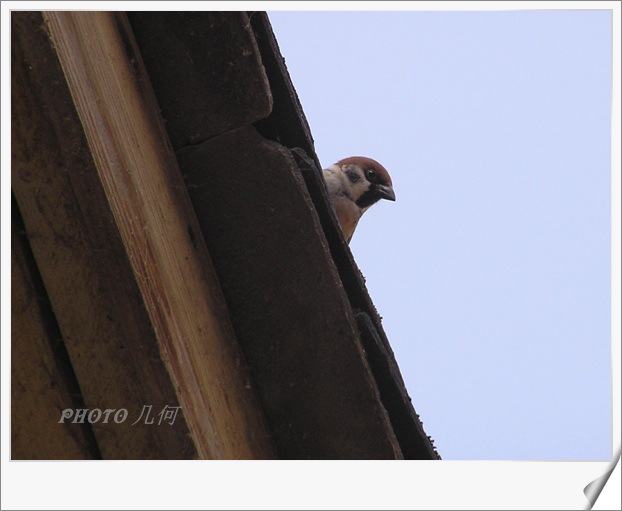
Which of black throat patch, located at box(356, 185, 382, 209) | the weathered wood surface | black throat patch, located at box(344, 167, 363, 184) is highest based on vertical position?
the weathered wood surface

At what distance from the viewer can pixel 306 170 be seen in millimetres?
1549

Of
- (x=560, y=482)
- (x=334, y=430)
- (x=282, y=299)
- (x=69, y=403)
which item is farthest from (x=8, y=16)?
(x=560, y=482)

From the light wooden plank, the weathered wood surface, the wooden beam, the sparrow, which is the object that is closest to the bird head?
the sparrow

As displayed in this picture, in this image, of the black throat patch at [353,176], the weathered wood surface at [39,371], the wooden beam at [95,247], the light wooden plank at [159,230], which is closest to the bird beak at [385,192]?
the black throat patch at [353,176]

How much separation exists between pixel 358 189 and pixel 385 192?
13cm

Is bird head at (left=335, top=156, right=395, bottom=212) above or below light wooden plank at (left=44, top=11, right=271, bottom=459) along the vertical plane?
below

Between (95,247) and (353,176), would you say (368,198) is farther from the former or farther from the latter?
(95,247)

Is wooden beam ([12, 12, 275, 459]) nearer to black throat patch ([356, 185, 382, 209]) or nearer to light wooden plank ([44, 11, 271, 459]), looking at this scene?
light wooden plank ([44, 11, 271, 459])

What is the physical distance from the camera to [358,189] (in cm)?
351

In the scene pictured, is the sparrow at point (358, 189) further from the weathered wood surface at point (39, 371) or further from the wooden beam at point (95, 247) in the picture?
the weathered wood surface at point (39, 371)

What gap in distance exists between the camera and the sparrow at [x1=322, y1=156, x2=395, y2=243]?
3.47 metres

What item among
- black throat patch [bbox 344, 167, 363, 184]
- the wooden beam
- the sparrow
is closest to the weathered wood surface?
the wooden beam

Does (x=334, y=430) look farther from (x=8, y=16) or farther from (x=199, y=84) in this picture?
(x=8, y=16)

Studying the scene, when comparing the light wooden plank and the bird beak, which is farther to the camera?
the bird beak
